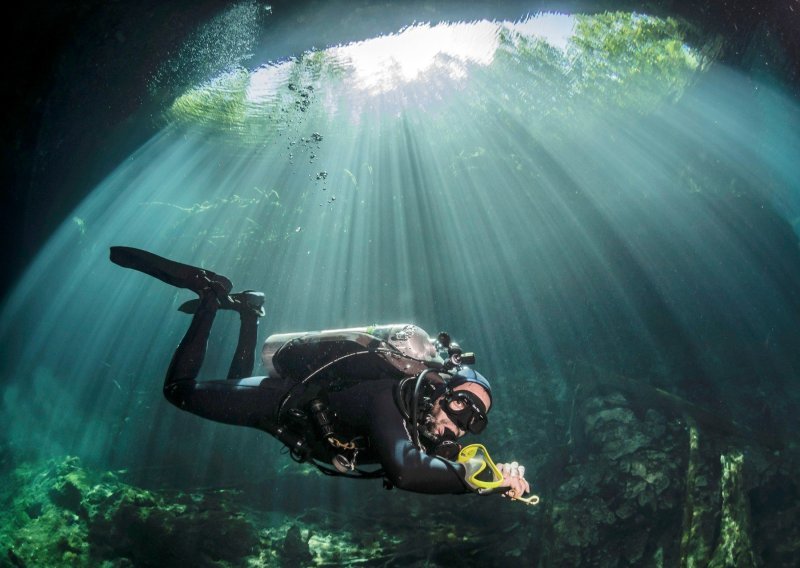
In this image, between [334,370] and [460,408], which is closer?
[460,408]

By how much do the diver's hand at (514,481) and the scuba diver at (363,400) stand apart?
0.02 metres

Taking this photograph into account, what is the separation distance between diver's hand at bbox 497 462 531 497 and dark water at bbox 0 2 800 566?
5.71 m

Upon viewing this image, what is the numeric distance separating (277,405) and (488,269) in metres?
13.0

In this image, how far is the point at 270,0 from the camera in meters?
4.93

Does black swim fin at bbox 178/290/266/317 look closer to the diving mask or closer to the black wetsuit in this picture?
the black wetsuit

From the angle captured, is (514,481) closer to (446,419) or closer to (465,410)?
(465,410)

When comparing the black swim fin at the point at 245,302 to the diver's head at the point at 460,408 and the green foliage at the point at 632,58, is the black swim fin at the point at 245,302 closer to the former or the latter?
the diver's head at the point at 460,408

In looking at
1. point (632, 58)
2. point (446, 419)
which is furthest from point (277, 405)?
point (632, 58)

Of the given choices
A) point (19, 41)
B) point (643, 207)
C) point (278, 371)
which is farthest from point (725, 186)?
point (19, 41)

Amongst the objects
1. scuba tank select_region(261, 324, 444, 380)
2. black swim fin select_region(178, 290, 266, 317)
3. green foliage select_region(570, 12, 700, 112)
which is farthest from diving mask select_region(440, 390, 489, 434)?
green foliage select_region(570, 12, 700, 112)

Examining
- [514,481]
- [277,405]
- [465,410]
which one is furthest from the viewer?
[277,405]

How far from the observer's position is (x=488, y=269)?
624 inches

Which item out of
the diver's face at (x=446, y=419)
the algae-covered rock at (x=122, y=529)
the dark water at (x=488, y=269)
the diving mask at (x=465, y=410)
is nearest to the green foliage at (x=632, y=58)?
the dark water at (x=488, y=269)

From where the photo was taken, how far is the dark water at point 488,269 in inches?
347
